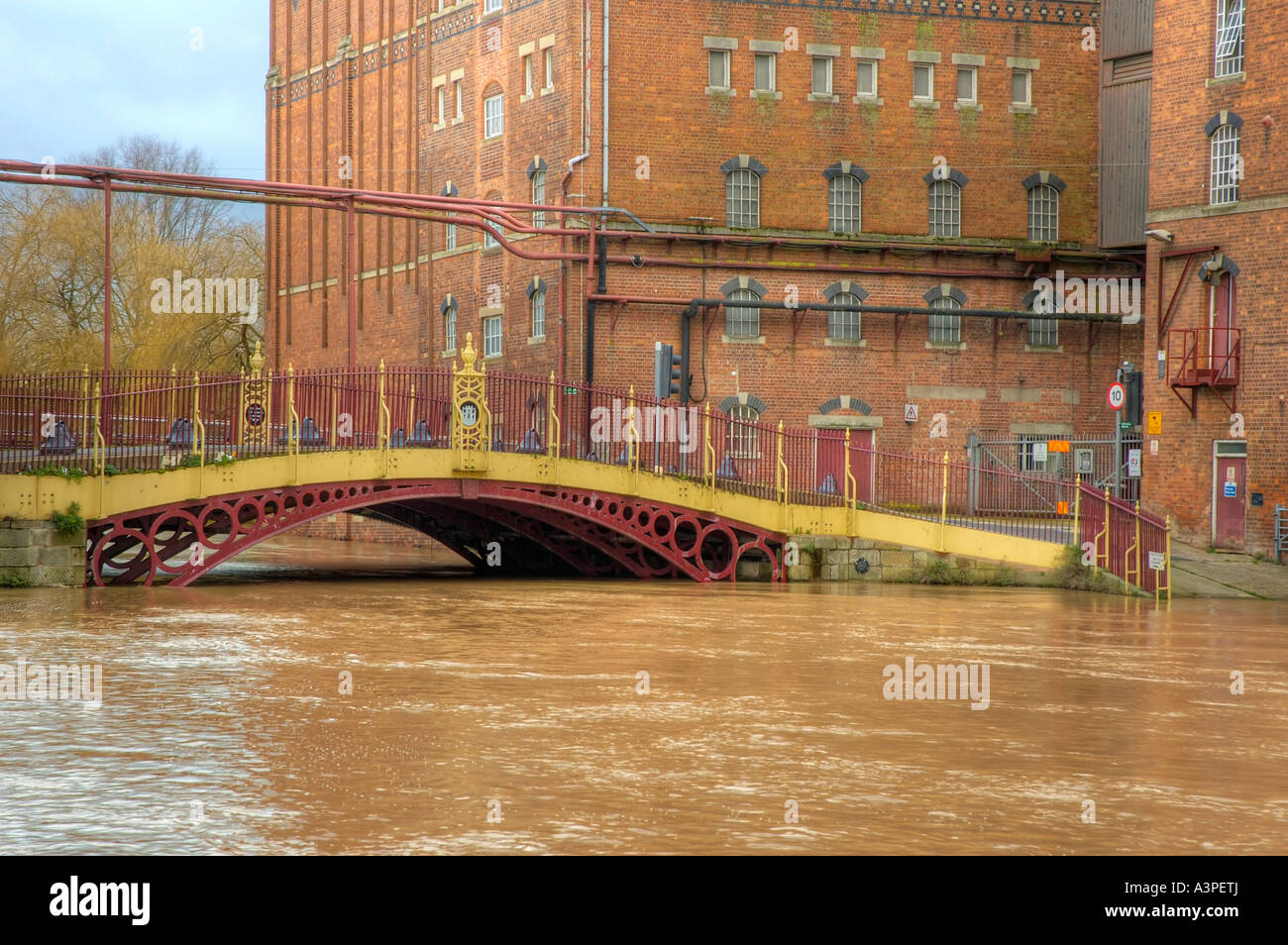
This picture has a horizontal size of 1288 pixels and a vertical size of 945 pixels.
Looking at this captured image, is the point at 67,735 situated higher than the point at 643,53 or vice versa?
the point at 643,53

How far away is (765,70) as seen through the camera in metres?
38.8

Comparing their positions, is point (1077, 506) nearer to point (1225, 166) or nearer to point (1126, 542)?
point (1126, 542)

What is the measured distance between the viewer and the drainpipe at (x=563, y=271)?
3694 cm

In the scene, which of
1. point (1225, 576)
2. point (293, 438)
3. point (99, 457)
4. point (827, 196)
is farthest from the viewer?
point (827, 196)

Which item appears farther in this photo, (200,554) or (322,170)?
(322,170)

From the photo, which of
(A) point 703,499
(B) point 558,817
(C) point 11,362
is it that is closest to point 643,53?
(A) point 703,499

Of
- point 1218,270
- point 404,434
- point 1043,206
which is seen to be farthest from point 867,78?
point 404,434

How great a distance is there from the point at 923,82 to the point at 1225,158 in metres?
9.04

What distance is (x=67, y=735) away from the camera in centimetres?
1102

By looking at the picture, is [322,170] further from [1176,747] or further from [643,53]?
[1176,747]

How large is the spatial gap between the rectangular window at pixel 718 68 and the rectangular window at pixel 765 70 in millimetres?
782

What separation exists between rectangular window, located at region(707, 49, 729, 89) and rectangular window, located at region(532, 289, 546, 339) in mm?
6492
